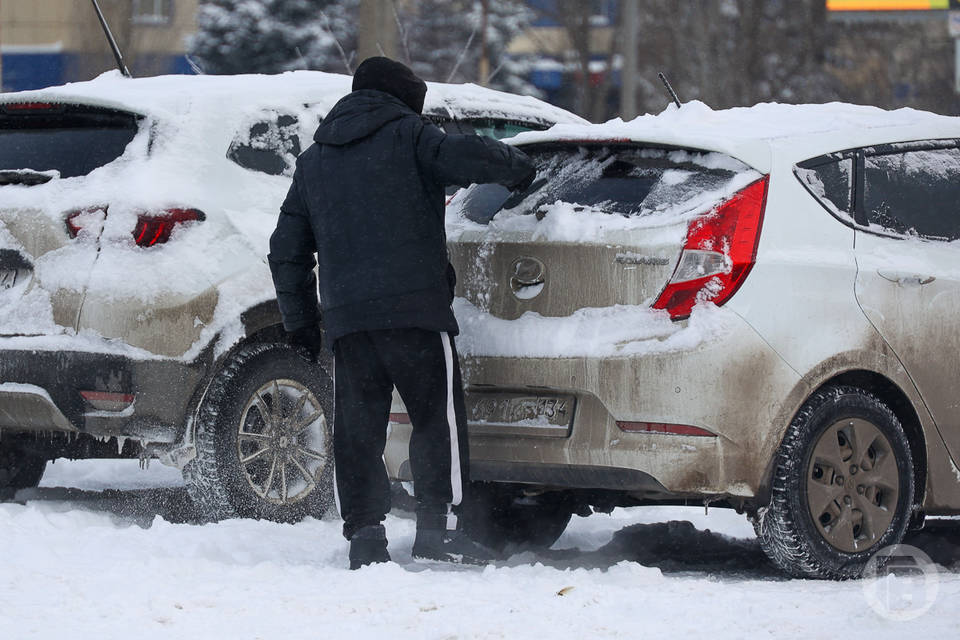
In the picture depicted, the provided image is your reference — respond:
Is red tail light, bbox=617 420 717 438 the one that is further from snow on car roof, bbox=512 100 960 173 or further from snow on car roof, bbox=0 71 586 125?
snow on car roof, bbox=0 71 586 125

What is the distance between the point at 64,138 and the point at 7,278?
653mm

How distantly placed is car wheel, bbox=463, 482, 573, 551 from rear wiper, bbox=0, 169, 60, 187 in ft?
7.04

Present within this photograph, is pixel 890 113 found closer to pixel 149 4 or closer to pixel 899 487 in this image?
pixel 899 487

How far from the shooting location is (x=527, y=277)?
5.52 metres

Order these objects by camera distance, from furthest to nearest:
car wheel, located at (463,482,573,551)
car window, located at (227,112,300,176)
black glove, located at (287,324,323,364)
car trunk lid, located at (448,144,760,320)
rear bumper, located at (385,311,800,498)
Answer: car window, located at (227,112,300,176) < car wheel, located at (463,482,573,551) < black glove, located at (287,324,323,364) < car trunk lid, located at (448,144,760,320) < rear bumper, located at (385,311,800,498)

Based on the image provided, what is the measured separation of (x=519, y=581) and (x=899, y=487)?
148 cm

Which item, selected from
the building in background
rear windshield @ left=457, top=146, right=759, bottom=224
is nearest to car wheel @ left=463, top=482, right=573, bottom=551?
rear windshield @ left=457, top=146, right=759, bottom=224

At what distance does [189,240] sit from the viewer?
20.8 feet

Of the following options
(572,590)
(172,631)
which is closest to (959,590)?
(572,590)

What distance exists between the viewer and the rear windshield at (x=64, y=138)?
6492 millimetres

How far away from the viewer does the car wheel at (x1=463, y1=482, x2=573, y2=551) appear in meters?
6.08

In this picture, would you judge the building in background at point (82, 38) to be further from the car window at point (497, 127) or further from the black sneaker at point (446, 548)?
the black sneaker at point (446, 548)

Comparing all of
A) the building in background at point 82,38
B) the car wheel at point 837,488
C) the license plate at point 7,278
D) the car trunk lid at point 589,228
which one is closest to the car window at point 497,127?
the car trunk lid at point 589,228

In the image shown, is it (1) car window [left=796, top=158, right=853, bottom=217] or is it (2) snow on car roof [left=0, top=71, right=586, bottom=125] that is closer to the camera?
(1) car window [left=796, top=158, right=853, bottom=217]
